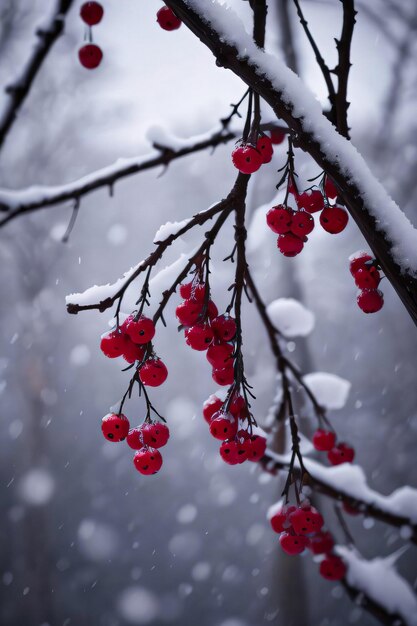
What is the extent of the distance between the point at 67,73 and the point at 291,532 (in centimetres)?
721

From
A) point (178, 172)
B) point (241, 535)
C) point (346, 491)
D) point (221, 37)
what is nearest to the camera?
point (221, 37)

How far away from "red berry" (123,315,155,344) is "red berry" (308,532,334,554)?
1043 millimetres

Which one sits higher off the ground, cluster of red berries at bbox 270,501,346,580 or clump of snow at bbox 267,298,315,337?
clump of snow at bbox 267,298,315,337

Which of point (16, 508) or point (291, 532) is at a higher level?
point (16, 508)

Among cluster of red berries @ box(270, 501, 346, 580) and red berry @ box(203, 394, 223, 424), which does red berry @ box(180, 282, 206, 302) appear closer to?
red berry @ box(203, 394, 223, 424)

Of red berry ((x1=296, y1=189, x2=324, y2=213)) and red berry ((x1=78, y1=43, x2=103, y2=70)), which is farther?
red berry ((x1=78, y1=43, x2=103, y2=70))

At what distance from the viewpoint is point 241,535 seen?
25.8 feet

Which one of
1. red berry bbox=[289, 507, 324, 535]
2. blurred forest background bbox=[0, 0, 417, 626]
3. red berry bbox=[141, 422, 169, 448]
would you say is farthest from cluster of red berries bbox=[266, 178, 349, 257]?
blurred forest background bbox=[0, 0, 417, 626]

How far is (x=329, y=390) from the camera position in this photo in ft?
5.78

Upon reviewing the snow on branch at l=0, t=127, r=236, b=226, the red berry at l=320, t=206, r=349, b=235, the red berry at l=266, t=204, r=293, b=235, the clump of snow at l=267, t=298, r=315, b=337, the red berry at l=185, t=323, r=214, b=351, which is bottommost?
the red berry at l=185, t=323, r=214, b=351

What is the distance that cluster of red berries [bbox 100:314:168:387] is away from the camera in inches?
31.0

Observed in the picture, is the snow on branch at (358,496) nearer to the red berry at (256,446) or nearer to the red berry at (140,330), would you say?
the red berry at (256,446)

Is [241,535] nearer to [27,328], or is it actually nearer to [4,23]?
[27,328]

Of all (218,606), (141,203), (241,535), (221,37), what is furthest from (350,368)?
(221,37)
